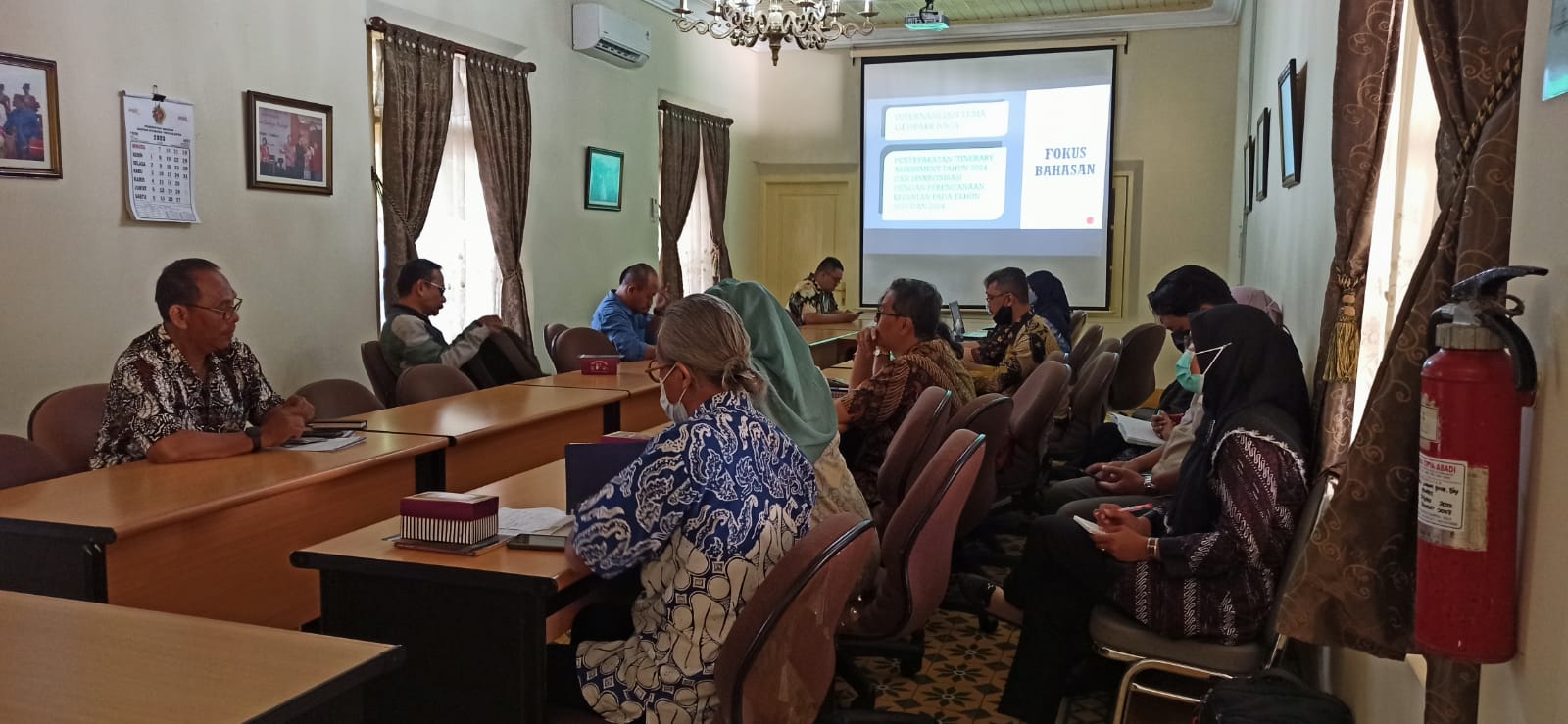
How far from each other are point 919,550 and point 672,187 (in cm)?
655

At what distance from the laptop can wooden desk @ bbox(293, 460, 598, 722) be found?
180mm

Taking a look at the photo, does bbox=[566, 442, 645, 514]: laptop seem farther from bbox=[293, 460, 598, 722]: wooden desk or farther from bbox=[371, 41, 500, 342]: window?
bbox=[371, 41, 500, 342]: window

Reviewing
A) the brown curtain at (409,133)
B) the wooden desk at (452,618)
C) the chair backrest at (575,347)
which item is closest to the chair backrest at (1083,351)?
the chair backrest at (575,347)

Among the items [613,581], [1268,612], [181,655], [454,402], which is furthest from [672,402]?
[454,402]

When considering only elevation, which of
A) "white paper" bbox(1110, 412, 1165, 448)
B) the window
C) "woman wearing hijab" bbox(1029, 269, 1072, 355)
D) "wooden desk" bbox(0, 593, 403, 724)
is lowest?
"white paper" bbox(1110, 412, 1165, 448)

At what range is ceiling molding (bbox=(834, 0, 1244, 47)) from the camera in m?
8.94

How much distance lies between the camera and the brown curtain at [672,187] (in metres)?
8.59

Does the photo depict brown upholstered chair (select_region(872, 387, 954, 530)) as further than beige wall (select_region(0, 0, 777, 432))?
No

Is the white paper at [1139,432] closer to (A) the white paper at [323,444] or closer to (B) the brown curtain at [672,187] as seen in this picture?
(A) the white paper at [323,444]

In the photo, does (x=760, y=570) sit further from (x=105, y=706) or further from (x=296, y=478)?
(x=296, y=478)

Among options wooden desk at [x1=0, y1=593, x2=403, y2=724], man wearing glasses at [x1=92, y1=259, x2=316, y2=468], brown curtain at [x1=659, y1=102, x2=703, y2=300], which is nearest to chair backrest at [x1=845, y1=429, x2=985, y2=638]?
wooden desk at [x1=0, y1=593, x2=403, y2=724]

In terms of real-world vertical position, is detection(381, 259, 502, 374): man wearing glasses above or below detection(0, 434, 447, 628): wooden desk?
above

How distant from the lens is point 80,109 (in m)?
4.10

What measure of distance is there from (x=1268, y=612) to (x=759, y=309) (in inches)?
Result: 54.1
